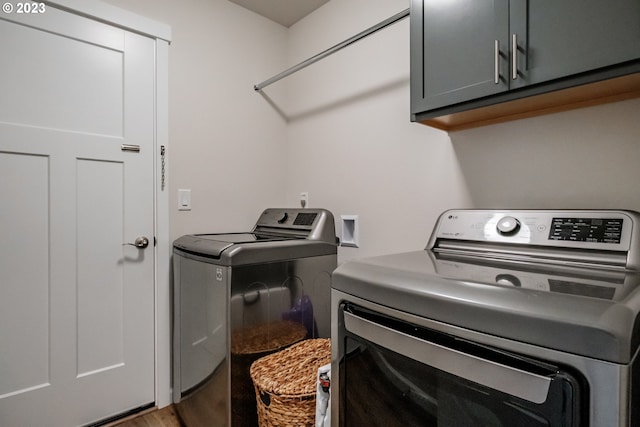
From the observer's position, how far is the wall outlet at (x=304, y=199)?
Answer: 2.32m

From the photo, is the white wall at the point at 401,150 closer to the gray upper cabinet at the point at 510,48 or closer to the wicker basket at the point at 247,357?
the gray upper cabinet at the point at 510,48

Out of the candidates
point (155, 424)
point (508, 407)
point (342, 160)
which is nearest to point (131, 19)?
point (342, 160)

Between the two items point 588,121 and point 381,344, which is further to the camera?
point 588,121

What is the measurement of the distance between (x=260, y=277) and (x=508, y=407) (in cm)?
107

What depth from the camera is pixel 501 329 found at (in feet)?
2.06

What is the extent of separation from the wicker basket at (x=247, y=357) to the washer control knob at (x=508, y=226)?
1045 mm

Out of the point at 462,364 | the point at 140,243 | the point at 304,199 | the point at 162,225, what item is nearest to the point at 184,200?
the point at 162,225

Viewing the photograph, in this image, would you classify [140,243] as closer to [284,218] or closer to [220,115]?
[284,218]

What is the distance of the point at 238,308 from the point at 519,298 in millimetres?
1087

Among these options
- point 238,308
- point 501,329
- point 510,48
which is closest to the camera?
point 501,329

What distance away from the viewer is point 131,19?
1.79m

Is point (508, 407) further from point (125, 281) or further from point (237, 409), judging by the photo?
point (125, 281)

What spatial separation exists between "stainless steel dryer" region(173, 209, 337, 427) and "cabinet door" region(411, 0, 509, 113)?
889 millimetres

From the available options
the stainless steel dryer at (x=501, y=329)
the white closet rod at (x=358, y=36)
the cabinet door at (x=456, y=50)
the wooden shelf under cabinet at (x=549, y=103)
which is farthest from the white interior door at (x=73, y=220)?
the wooden shelf under cabinet at (x=549, y=103)
